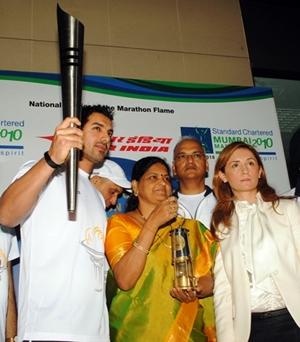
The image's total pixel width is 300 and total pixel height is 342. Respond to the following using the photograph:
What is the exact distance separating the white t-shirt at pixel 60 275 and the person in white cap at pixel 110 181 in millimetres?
562

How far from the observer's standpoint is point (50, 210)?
1619mm

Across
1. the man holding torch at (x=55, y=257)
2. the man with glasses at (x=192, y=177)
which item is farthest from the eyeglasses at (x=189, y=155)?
the man holding torch at (x=55, y=257)

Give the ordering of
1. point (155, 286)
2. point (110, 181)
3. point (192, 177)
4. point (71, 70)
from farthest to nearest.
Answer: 1. point (192, 177)
2. point (110, 181)
3. point (155, 286)
4. point (71, 70)

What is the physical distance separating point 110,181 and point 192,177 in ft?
1.58

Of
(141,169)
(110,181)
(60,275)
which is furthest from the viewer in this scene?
(110,181)

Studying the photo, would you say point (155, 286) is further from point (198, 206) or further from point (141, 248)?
point (198, 206)

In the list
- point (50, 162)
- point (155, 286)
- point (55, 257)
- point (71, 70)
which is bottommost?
point (155, 286)

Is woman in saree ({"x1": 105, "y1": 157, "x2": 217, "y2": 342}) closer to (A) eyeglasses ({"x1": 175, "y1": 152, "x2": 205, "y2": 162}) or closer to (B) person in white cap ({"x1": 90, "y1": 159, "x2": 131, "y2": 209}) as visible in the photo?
(B) person in white cap ({"x1": 90, "y1": 159, "x2": 131, "y2": 209})

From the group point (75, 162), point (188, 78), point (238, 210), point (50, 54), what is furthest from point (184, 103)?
point (75, 162)

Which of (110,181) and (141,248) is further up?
(110,181)

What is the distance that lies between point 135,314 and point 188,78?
1.95m

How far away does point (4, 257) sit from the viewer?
1.79 metres

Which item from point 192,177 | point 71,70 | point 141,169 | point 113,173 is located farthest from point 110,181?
point 71,70

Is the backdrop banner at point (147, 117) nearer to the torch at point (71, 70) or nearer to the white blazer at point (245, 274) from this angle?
the white blazer at point (245, 274)
